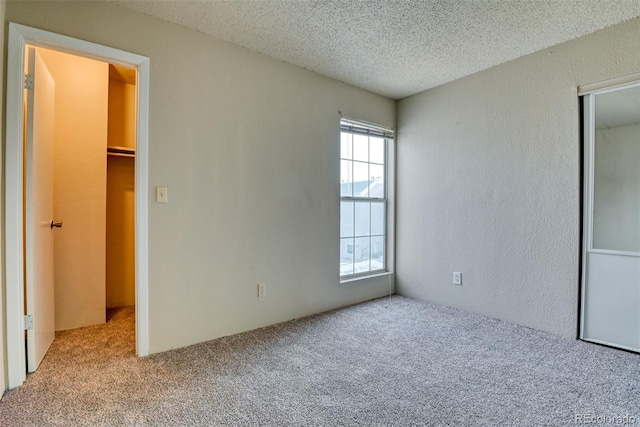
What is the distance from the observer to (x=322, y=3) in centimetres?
216

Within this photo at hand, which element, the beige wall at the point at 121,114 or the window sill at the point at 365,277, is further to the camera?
the window sill at the point at 365,277

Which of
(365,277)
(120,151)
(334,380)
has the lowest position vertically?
(334,380)

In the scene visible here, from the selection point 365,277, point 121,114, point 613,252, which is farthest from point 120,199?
point 613,252

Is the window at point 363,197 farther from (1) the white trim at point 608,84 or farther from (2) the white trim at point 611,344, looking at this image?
(2) the white trim at point 611,344

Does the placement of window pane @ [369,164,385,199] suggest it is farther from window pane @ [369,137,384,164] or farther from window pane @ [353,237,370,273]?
window pane @ [353,237,370,273]

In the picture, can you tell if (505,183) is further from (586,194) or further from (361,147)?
(361,147)

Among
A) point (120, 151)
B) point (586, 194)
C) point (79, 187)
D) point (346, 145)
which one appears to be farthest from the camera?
point (346, 145)

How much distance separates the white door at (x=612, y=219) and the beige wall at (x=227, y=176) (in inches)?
83.3

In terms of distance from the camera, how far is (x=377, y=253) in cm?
398

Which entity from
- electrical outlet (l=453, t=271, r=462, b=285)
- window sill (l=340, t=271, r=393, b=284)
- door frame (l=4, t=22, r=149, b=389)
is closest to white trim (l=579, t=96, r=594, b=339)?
electrical outlet (l=453, t=271, r=462, b=285)

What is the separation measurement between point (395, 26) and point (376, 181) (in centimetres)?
182

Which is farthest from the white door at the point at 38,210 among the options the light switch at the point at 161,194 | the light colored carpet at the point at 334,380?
the light switch at the point at 161,194

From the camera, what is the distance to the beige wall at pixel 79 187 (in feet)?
9.25

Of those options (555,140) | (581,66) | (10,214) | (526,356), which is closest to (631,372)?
(526,356)
